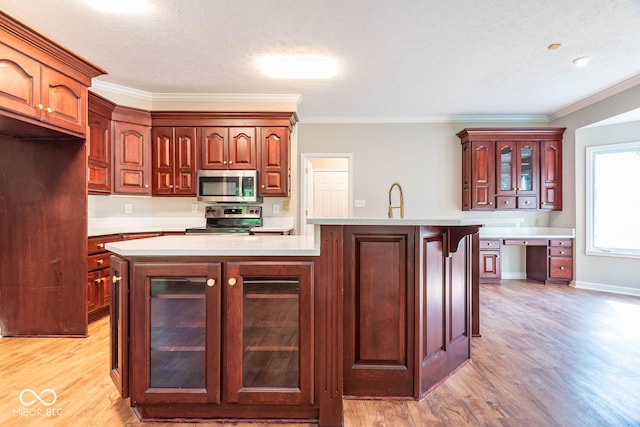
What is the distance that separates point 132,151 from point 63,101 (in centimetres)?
152

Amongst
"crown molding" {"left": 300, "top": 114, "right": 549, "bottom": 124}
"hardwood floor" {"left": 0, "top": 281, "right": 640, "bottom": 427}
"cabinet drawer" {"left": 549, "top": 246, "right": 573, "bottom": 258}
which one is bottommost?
"hardwood floor" {"left": 0, "top": 281, "right": 640, "bottom": 427}

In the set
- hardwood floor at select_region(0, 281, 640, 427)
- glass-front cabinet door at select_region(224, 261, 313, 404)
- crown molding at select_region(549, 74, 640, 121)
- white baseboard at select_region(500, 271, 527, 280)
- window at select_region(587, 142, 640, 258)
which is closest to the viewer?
glass-front cabinet door at select_region(224, 261, 313, 404)

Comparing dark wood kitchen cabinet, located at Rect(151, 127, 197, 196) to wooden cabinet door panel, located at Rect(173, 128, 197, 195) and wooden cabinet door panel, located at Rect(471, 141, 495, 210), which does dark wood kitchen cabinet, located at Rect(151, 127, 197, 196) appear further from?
wooden cabinet door panel, located at Rect(471, 141, 495, 210)

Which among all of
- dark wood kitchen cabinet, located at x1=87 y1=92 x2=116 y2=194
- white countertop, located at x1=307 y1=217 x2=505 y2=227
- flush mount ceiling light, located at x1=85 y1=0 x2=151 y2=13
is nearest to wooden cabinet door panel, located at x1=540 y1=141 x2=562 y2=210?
white countertop, located at x1=307 y1=217 x2=505 y2=227

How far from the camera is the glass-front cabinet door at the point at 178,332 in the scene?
157 cm

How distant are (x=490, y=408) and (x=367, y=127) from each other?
13.7ft

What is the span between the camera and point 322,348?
158 cm

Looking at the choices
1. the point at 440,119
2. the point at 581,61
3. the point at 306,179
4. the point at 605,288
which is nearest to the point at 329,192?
the point at 306,179

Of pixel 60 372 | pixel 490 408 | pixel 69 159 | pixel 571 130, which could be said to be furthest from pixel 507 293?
pixel 69 159

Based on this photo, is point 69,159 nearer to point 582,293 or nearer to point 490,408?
point 490,408

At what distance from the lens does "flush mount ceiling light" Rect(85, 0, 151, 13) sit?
2369mm

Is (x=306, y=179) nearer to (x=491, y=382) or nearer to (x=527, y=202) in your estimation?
(x=527, y=202)

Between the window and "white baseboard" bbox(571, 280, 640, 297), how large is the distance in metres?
0.42

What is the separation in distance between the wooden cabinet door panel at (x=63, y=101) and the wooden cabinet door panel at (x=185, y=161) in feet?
4.75
